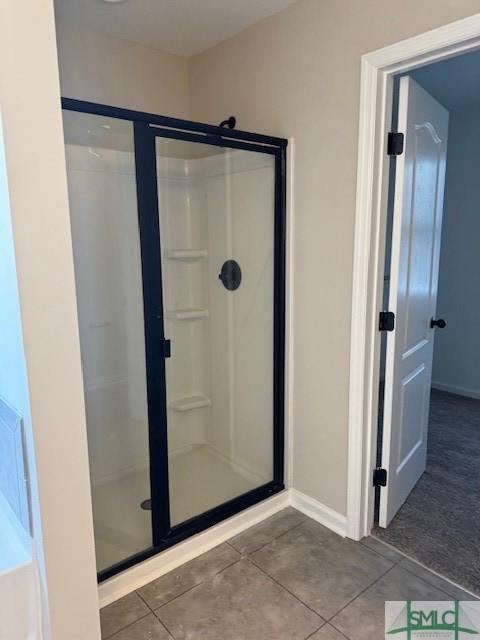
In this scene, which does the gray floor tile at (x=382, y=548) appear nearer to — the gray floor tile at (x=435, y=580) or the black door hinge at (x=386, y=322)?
the gray floor tile at (x=435, y=580)

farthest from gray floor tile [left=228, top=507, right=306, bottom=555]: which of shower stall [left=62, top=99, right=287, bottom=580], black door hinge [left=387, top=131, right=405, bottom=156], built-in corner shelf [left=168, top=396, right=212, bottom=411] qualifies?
black door hinge [left=387, top=131, right=405, bottom=156]

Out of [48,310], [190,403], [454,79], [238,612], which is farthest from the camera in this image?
[454,79]

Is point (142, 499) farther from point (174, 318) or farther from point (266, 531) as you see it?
point (174, 318)

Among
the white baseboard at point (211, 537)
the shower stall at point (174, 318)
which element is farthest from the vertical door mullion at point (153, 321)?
the white baseboard at point (211, 537)

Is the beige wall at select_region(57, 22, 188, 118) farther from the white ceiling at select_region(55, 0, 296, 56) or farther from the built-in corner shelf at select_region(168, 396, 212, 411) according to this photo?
the built-in corner shelf at select_region(168, 396, 212, 411)

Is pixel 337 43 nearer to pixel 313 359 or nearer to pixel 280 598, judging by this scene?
pixel 313 359

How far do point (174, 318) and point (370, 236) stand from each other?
107 centimetres

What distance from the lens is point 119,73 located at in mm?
2465

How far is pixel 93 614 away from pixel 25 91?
1474 millimetres

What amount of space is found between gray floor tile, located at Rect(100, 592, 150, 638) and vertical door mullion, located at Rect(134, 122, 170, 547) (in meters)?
0.23

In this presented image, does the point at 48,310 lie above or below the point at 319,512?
above

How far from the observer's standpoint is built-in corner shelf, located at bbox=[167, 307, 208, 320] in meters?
2.35

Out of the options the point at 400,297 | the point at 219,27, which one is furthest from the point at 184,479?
the point at 219,27

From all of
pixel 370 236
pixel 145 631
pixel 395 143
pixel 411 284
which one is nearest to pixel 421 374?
pixel 411 284
